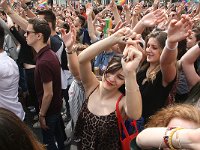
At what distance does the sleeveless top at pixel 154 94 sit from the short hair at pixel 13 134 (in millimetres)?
1485

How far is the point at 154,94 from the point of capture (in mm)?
2408

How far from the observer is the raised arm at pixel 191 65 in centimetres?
256

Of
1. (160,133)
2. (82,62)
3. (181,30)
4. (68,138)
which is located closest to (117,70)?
(82,62)

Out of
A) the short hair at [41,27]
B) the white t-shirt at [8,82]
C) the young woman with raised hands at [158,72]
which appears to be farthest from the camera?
the short hair at [41,27]

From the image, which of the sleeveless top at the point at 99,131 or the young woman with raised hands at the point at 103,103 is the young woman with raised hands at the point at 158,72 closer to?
the young woman with raised hands at the point at 103,103

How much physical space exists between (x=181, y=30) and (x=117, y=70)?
1.86 ft

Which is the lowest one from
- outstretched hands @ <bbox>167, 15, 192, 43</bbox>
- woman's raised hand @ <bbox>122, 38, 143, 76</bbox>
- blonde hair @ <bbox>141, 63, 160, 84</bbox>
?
blonde hair @ <bbox>141, 63, 160, 84</bbox>

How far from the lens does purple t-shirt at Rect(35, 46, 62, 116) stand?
8.75ft

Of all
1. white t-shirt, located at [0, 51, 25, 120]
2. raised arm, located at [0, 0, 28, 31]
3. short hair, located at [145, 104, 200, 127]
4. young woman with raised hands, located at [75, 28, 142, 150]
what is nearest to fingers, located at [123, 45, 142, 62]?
young woman with raised hands, located at [75, 28, 142, 150]

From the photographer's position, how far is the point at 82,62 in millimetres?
2033

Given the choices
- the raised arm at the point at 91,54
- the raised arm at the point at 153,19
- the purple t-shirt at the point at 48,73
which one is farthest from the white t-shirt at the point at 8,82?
the raised arm at the point at 153,19

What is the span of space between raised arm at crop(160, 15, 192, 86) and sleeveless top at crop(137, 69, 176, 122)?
0.07 m

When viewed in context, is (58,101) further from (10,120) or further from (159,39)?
(10,120)

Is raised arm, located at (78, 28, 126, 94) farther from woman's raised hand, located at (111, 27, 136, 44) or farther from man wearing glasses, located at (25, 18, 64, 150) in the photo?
man wearing glasses, located at (25, 18, 64, 150)
